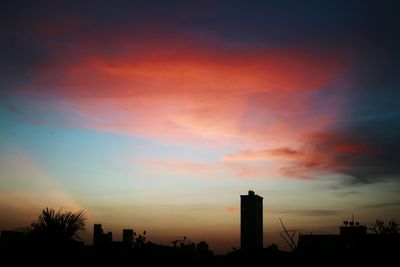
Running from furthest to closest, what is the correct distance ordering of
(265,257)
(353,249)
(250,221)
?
(250,221) → (265,257) → (353,249)

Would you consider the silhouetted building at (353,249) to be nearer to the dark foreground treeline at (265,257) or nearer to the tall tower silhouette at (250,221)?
the dark foreground treeline at (265,257)

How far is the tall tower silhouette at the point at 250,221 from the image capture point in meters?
148

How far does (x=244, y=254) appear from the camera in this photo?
52719 mm

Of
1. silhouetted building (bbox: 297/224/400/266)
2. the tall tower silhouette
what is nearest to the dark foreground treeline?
silhouetted building (bbox: 297/224/400/266)

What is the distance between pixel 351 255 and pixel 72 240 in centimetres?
Result: 3248

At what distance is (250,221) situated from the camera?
152m

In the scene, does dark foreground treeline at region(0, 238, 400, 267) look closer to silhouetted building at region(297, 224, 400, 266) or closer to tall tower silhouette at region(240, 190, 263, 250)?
silhouetted building at region(297, 224, 400, 266)

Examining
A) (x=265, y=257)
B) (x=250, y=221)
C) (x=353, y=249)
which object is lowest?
(x=265, y=257)

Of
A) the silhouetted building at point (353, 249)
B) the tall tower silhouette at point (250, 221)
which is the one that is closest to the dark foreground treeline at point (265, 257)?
the silhouetted building at point (353, 249)

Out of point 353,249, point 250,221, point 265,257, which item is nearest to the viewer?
point 353,249

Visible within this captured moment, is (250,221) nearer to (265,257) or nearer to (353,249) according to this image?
(265,257)

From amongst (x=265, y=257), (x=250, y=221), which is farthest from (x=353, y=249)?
(x=250, y=221)

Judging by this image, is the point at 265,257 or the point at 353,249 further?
the point at 265,257

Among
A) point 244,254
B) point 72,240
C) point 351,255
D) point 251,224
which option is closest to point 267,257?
point 244,254
